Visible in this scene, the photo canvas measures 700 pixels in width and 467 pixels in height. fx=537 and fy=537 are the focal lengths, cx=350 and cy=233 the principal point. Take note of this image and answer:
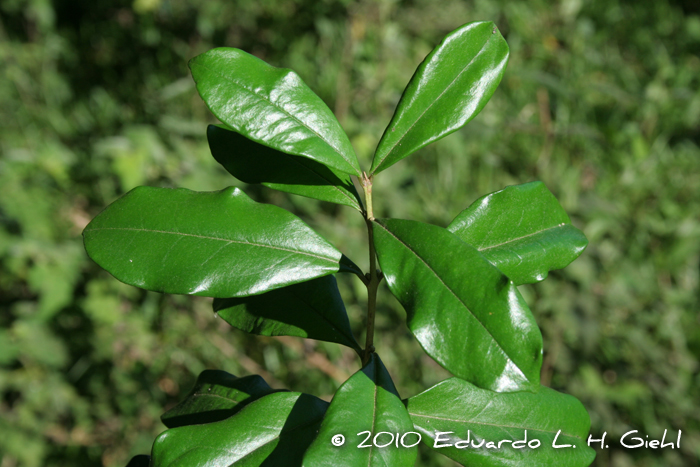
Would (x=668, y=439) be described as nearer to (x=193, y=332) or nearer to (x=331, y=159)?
(x=193, y=332)

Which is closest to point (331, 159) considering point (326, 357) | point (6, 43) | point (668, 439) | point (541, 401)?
point (541, 401)

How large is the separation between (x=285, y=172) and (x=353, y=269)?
Answer: 0.39 ft

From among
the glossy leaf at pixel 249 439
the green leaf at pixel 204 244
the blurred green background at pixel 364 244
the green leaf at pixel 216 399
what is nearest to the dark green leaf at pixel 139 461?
the green leaf at pixel 216 399

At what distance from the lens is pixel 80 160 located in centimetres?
195

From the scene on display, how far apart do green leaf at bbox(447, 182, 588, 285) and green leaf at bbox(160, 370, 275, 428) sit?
256 mm

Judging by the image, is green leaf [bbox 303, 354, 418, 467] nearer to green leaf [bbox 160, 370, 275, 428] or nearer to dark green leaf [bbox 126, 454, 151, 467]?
green leaf [bbox 160, 370, 275, 428]

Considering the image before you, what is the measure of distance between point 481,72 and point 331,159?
0.16 meters

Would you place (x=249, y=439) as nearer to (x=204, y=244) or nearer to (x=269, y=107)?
(x=204, y=244)

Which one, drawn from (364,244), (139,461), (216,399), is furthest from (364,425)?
(364,244)

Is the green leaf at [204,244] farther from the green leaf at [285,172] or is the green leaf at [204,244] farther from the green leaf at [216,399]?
the green leaf at [216,399]

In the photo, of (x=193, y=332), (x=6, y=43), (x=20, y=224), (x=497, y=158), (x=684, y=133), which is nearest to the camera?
(x=20, y=224)

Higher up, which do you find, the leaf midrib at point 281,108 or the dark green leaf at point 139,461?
the leaf midrib at point 281,108

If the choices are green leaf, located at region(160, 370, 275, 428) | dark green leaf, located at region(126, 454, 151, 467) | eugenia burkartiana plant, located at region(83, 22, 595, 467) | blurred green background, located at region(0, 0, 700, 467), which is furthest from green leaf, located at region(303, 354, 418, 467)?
blurred green background, located at region(0, 0, 700, 467)

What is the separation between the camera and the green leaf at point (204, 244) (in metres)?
0.43
